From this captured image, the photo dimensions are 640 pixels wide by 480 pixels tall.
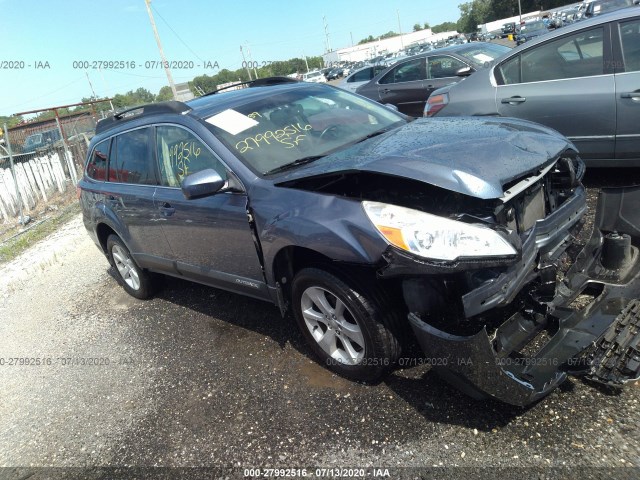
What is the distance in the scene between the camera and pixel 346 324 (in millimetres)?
2867

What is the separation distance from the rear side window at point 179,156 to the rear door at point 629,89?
3.69m

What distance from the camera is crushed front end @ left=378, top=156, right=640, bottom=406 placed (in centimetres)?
224

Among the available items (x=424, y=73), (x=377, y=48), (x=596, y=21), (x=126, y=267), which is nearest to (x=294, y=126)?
(x=126, y=267)

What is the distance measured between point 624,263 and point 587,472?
1422mm

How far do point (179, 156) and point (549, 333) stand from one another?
2.91m

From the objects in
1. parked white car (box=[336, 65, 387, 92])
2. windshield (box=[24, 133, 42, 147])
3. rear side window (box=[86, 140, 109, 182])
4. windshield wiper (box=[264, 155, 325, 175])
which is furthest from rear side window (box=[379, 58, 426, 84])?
windshield (box=[24, 133, 42, 147])

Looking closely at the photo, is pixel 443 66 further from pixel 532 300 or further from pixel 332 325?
pixel 332 325

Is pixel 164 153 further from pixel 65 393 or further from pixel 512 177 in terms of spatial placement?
pixel 512 177

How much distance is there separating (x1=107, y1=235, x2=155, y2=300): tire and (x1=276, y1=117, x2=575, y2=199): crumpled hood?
8.64ft

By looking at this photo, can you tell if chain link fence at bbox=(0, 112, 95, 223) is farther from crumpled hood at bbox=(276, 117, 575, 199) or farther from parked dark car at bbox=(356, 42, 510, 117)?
crumpled hood at bbox=(276, 117, 575, 199)

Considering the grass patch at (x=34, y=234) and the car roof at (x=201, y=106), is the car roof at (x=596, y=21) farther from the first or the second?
the grass patch at (x=34, y=234)

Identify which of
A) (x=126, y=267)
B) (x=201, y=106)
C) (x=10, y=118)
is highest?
(x=10, y=118)

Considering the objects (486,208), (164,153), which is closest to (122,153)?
(164,153)

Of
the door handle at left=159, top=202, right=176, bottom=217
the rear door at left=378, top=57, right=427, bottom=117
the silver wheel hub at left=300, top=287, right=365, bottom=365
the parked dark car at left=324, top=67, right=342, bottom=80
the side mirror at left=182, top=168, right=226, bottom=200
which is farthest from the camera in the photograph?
the parked dark car at left=324, top=67, right=342, bottom=80
